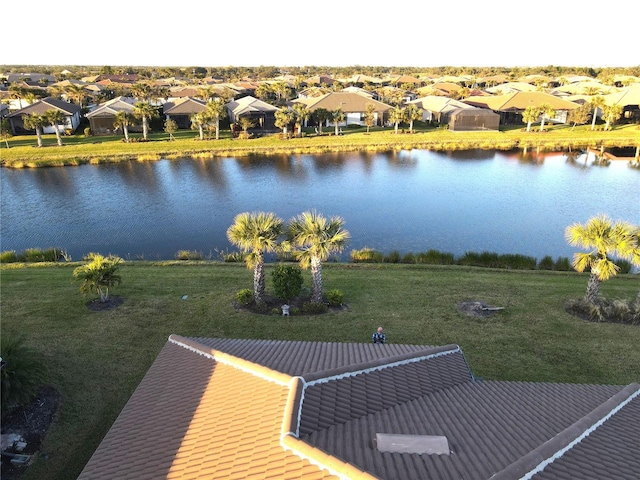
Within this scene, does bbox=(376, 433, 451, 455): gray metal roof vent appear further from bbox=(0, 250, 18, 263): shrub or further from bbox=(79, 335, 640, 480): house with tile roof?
bbox=(0, 250, 18, 263): shrub

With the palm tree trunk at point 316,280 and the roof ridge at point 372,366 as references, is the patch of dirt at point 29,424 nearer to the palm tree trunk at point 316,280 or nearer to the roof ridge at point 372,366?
the roof ridge at point 372,366

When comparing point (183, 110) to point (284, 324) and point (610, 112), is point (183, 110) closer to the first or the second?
point (284, 324)

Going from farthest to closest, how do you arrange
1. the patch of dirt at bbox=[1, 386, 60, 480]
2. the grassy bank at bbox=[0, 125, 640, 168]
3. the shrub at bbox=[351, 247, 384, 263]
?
the grassy bank at bbox=[0, 125, 640, 168] < the shrub at bbox=[351, 247, 384, 263] < the patch of dirt at bbox=[1, 386, 60, 480]

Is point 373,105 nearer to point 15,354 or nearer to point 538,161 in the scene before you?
point 538,161

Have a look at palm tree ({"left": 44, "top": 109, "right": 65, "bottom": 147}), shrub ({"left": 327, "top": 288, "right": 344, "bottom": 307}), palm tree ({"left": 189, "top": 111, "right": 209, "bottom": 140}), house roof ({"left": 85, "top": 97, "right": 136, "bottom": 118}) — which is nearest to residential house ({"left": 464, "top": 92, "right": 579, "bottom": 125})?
palm tree ({"left": 189, "top": 111, "right": 209, "bottom": 140})

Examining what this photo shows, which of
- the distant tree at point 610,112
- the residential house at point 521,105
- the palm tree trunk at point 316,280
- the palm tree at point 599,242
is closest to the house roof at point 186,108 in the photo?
the residential house at point 521,105

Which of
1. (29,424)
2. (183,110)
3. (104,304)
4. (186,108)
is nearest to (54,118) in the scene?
(183,110)

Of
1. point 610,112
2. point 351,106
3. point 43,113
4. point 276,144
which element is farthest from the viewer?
point 351,106
